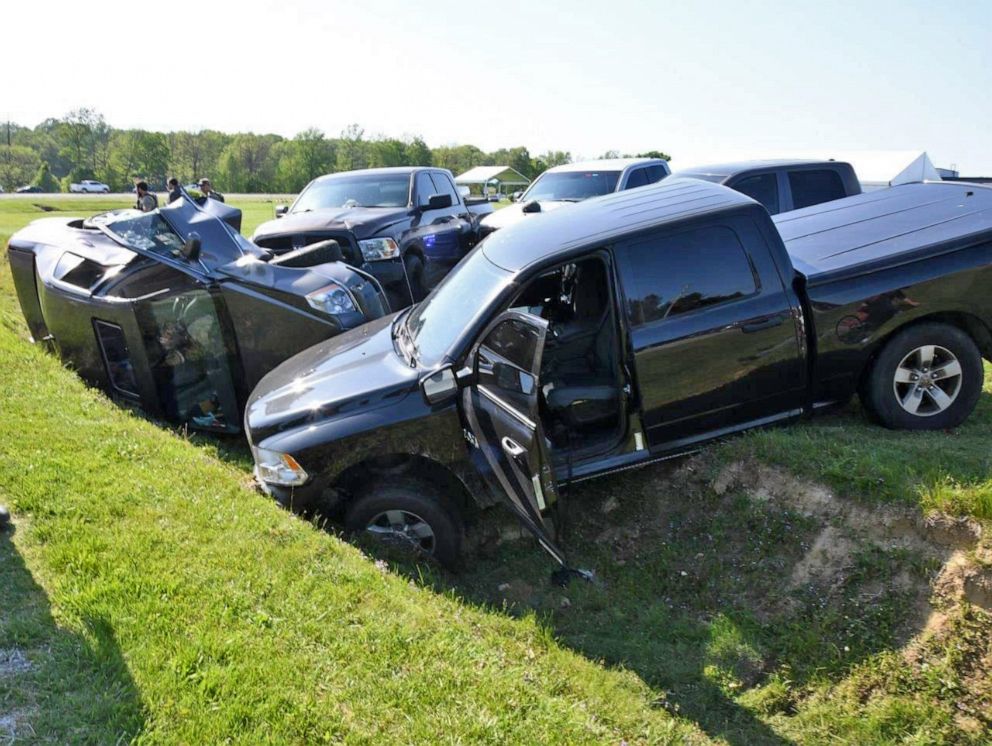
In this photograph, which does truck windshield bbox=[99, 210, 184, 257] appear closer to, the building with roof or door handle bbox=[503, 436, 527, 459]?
door handle bbox=[503, 436, 527, 459]

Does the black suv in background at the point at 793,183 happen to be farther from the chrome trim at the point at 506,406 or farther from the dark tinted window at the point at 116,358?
the dark tinted window at the point at 116,358

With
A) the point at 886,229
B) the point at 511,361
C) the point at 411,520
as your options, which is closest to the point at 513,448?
the point at 511,361

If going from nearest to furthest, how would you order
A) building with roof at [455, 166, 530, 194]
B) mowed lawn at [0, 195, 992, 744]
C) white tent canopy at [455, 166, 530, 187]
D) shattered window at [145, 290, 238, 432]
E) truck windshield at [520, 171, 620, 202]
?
mowed lawn at [0, 195, 992, 744] → shattered window at [145, 290, 238, 432] → truck windshield at [520, 171, 620, 202] → building with roof at [455, 166, 530, 194] → white tent canopy at [455, 166, 530, 187]

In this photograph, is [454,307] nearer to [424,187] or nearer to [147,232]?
[147,232]

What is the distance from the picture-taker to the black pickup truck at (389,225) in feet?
31.3

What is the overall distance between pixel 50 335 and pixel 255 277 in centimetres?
262

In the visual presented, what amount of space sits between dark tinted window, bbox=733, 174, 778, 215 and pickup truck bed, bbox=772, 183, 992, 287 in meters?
3.18

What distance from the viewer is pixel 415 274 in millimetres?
10320

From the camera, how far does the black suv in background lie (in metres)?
9.39

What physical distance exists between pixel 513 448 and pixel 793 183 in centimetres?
708

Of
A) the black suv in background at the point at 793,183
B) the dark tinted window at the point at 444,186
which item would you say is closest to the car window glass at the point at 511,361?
the black suv in background at the point at 793,183

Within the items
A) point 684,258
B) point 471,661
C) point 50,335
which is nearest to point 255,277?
point 50,335

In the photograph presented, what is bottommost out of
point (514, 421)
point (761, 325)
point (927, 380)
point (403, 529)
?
point (403, 529)

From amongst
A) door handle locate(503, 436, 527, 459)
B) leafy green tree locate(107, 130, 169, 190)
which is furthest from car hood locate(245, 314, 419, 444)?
leafy green tree locate(107, 130, 169, 190)
